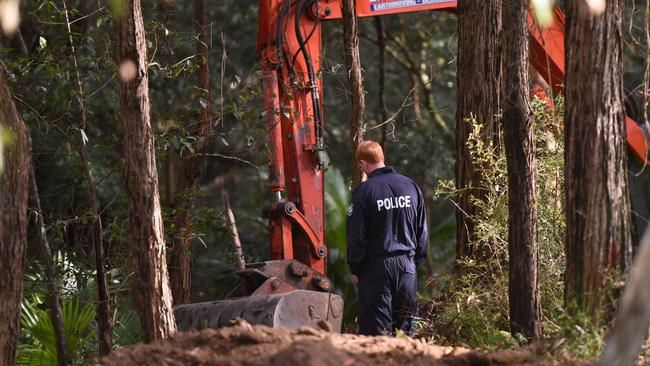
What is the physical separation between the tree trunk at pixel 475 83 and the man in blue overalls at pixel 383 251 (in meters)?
0.48

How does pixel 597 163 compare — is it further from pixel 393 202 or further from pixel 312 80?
pixel 312 80

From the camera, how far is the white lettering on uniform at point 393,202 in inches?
387

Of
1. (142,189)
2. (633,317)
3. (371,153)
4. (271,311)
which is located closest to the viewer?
(633,317)

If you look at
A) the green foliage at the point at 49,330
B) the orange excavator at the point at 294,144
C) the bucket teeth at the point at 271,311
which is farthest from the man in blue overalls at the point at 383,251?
the green foliage at the point at 49,330

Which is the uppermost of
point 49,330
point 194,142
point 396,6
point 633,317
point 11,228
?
point 396,6

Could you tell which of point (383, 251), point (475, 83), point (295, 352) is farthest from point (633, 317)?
point (475, 83)

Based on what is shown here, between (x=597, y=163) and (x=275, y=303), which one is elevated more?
(x=597, y=163)

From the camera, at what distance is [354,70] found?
12.1 m

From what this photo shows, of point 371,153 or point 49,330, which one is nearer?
point 371,153

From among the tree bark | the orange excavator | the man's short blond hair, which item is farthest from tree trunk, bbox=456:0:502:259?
the tree bark

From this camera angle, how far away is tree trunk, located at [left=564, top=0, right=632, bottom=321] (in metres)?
6.69

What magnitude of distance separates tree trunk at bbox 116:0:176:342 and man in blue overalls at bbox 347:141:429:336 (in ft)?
6.78

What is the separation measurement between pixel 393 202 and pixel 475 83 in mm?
1376

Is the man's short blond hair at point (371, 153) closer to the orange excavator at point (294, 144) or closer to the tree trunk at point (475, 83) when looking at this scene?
the tree trunk at point (475, 83)
